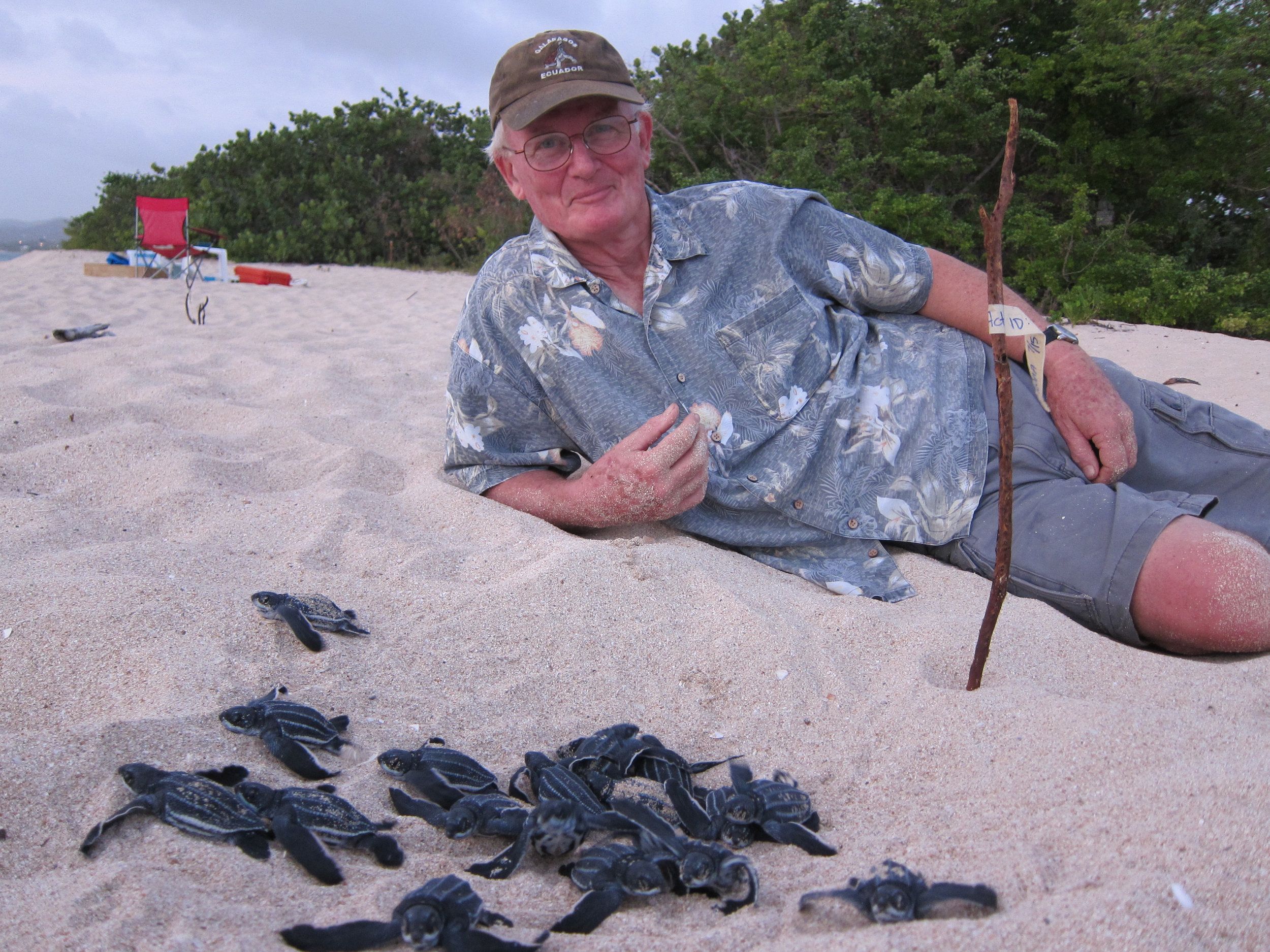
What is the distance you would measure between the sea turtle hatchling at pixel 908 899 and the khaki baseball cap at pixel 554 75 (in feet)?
5.82

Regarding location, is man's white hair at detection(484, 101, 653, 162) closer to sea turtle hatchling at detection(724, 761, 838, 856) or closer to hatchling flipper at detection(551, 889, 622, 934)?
sea turtle hatchling at detection(724, 761, 838, 856)

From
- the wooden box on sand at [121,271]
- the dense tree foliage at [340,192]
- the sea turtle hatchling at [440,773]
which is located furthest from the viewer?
the dense tree foliage at [340,192]

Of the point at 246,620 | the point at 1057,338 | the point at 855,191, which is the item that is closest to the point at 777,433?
the point at 1057,338

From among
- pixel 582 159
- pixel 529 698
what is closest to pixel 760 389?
pixel 582 159

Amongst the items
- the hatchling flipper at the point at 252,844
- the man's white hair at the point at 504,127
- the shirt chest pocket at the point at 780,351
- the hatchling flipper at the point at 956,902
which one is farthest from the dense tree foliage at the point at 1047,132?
the hatchling flipper at the point at 252,844

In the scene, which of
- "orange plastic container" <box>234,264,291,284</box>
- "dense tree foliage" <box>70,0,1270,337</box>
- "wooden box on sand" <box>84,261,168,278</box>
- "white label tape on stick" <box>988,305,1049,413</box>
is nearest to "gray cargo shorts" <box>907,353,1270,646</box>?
"white label tape on stick" <box>988,305,1049,413</box>

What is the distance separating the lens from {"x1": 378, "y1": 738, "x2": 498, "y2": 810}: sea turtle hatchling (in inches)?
49.9

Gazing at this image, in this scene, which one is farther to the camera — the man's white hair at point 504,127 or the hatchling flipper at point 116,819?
the man's white hair at point 504,127

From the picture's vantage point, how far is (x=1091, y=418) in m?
2.23

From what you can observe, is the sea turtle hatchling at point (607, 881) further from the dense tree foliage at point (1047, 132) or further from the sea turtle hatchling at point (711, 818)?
the dense tree foliage at point (1047, 132)

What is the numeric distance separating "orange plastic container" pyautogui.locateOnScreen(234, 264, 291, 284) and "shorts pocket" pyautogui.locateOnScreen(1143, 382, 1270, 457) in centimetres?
863

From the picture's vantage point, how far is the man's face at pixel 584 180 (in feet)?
7.07

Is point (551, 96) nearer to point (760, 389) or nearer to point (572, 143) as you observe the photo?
point (572, 143)

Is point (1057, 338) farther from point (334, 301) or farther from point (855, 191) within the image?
point (334, 301)
